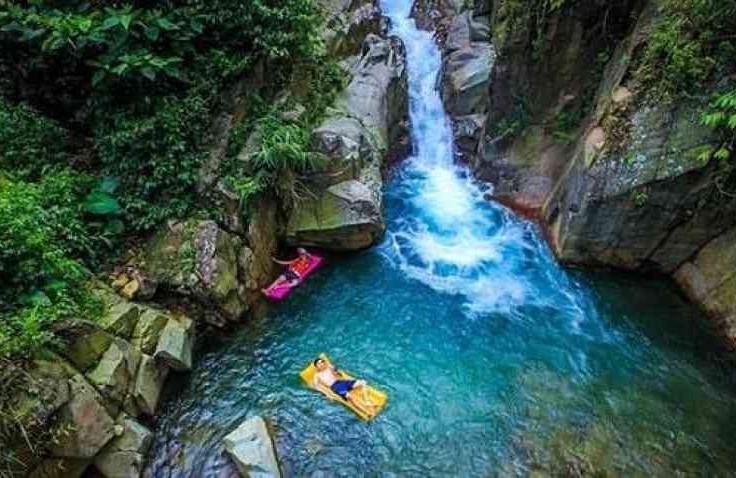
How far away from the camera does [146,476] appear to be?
5.84 metres

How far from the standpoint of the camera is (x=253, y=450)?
589 centimetres

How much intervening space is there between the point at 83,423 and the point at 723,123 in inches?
350

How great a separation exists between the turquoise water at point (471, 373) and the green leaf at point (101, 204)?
7.87ft

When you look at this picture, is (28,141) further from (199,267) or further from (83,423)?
(83,423)

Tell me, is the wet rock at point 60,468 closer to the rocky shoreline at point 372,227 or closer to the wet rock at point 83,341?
the rocky shoreline at point 372,227

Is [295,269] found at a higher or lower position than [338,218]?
lower

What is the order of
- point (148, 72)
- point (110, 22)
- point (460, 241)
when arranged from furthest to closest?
point (460, 241) → point (148, 72) → point (110, 22)

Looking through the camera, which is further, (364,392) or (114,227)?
(114,227)

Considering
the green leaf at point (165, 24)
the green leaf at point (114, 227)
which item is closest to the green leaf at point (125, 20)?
the green leaf at point (165, 24)

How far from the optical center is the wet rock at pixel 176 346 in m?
6.64

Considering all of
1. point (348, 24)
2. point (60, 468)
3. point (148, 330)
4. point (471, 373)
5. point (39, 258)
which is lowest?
point (60, 468)

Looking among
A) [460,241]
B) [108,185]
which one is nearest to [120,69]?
[108,185]

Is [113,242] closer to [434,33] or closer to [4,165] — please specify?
[4,165]

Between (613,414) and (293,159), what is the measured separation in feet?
19.3
